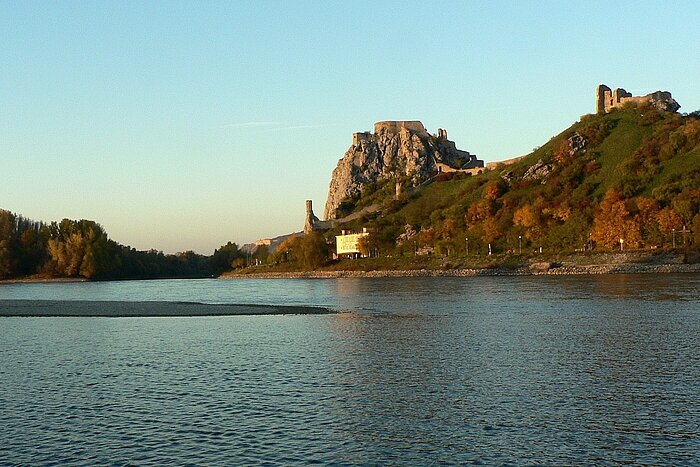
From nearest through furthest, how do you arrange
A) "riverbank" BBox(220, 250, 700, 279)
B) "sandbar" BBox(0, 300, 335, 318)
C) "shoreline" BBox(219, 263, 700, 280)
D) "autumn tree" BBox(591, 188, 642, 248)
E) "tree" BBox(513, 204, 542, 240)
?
"sandbar" BBox(0, 300, 335, 318), "shoreline" BBox(219, 263, 700, 280), "riverbank" BBox(220, 250, 700, 279), "autumn tree" BBox(591, 188, 642, 248), "tree" BBox(513, 204, 542, 240)

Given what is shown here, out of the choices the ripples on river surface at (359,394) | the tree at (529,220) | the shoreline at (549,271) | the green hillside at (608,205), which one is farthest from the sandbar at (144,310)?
Result: the tree at (529,220)

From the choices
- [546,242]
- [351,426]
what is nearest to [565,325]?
[351,426]

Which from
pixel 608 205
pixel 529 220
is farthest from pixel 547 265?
pixel 529 220

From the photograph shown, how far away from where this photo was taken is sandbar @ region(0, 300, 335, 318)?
65.9m

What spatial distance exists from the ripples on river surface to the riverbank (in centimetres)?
8455

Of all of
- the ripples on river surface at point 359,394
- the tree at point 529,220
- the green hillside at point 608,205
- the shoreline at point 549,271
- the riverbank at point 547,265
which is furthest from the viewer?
the tree at point 529,220

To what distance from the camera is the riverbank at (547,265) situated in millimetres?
129000

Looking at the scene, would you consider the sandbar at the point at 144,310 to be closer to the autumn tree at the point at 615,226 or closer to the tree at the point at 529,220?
the autumn tree at the point at 615,226

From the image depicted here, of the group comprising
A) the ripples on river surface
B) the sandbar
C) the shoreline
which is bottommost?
the ripples on river surface

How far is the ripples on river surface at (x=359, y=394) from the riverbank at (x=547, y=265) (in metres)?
84.5

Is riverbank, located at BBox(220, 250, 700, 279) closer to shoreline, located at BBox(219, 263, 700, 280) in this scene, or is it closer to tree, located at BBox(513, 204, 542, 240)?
shoreline, located at BBox(219, 263, 700, 280)

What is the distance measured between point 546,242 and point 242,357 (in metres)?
137

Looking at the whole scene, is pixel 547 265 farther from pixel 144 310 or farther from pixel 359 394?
pixel 359 394

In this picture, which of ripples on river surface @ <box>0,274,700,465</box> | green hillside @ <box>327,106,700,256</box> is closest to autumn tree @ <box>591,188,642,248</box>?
green hillside @ <box>327,106,700,256</box>
